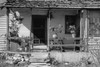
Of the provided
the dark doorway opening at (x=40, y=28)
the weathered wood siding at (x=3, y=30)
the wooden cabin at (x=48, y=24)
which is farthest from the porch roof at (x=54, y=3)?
the dark doorway opening at (x=40, y=28)

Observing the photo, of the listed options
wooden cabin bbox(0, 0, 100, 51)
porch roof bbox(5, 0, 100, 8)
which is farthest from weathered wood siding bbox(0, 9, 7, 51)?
porch roof bbox(5, 0, 100, 8)

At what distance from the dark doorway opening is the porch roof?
238 cm

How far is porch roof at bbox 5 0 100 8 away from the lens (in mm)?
10938

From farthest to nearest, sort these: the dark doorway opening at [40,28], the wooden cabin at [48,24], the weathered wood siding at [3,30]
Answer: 1. the dark doorway opening at [40,28]
2. the weathered wood siding at [3,30]
3. the wooden cabin at [48,24]

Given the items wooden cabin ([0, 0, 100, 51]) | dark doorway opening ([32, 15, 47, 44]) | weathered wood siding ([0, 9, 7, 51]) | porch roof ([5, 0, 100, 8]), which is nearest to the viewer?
porch roof ([5, 0, 100, 8])

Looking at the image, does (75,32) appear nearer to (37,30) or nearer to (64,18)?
(64,18)

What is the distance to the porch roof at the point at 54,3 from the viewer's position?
10.9 metres

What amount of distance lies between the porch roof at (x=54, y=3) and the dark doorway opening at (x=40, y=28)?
7.81ft

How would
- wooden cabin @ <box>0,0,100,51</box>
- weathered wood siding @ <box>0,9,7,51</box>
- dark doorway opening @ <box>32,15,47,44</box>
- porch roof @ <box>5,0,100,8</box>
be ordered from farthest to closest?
dark doorway opening @ <box>32,15,47,44</box> < weathered wood siding @ <box>0,9,7,51</box> < wooden cabin @ <box>0,0,100,51</box> < porch roof @ <box>5,0,100,8</box>

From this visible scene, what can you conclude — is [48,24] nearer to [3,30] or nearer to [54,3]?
[54,3]

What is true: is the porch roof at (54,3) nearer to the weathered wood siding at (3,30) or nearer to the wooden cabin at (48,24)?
the wooden cabin at (48,24)

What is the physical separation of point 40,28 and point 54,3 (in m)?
3.09

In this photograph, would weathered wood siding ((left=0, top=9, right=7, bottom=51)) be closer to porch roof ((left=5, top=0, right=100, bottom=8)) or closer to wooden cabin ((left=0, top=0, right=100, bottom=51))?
wooden cabin ((left=0, top=0, right=100, bottom=51))

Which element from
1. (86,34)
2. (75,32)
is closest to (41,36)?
(75,32)
